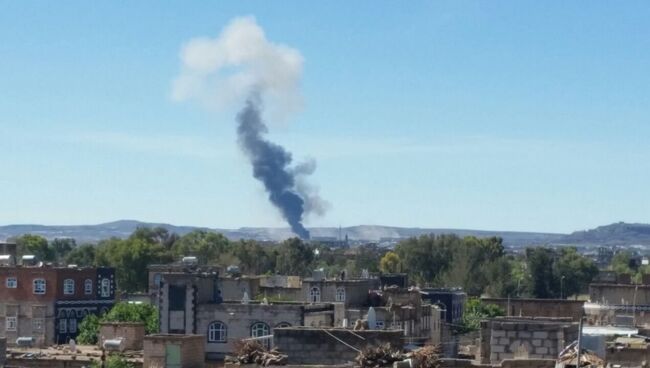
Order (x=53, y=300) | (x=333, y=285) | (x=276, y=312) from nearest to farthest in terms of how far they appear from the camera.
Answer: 1. (x=276, y=312)
2. (x=333, y=285)
3. (x=53, y=300)

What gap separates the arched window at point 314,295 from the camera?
88.9 metres

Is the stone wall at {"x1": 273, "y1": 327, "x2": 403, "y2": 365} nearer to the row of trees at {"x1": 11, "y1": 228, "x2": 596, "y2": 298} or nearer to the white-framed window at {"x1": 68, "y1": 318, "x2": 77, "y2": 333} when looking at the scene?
the white-framed window at {"x1": 68, "y1": 318, "x2": 77, "y2": 333}

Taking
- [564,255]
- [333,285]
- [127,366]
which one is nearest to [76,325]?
[333,285]

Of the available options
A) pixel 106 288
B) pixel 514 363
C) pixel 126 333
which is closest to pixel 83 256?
pixel 106 288

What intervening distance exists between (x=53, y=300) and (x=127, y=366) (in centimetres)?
4396

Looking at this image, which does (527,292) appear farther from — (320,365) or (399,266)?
(320,365)

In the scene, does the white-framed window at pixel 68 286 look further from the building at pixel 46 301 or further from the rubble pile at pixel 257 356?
the rubble pile at pixel 257 356

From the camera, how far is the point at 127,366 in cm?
5528

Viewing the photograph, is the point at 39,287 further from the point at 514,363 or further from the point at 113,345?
the point at 514,363

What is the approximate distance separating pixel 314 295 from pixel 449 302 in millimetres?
13236

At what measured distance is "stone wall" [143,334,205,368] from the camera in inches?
1703

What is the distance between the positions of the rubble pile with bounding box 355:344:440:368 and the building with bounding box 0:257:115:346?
226 feet

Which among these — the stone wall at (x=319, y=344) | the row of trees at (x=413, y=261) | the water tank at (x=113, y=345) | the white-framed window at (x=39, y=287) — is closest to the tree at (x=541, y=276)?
the row of trees at (x=413, y=261)

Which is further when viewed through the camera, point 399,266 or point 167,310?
point 399,266
